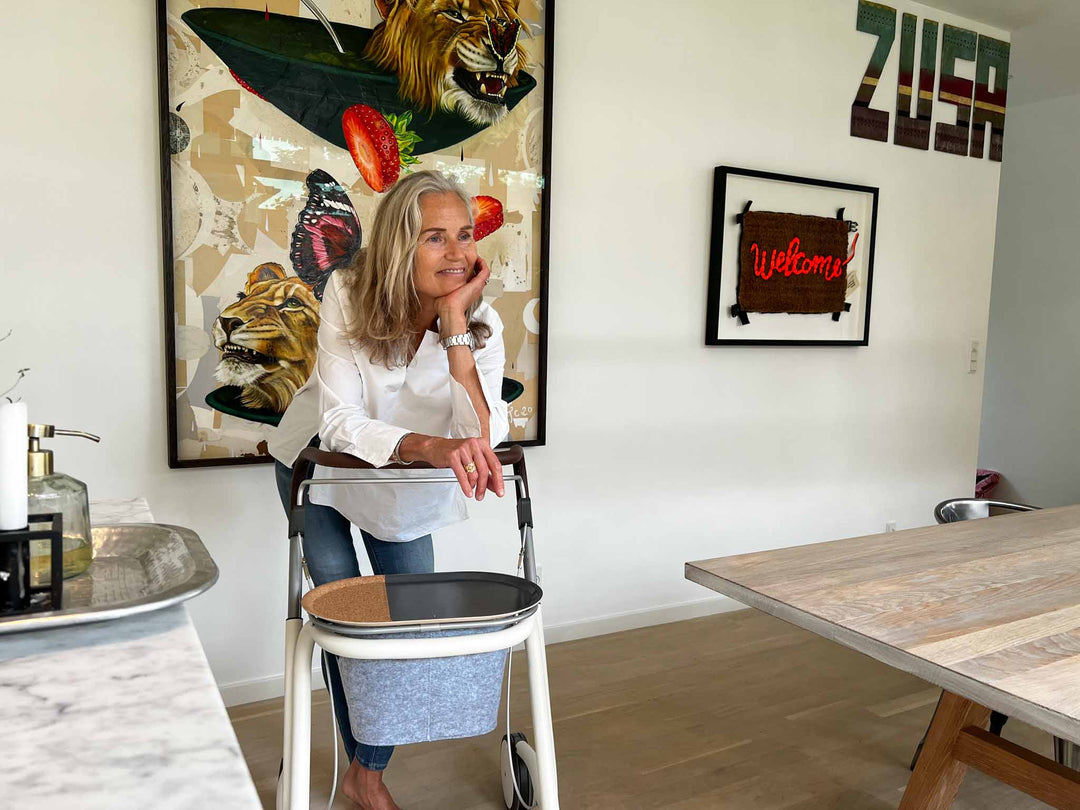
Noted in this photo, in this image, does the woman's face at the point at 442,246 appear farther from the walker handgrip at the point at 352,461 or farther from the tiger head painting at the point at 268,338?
the tiger head painting at the point at 268,338

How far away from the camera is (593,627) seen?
3.20 meters

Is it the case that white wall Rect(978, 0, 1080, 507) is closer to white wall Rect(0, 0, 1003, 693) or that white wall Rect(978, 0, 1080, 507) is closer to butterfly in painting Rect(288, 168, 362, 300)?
white wall Rect(0, 0, 1003, 693)

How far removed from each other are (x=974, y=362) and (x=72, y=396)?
399 centimetres

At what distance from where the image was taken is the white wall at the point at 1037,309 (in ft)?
17.1

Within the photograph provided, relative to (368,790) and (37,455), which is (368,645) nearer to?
(37,455)

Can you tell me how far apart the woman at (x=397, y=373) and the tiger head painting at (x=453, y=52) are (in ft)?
3.09

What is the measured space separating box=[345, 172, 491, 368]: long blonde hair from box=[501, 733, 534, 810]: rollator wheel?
0.97m

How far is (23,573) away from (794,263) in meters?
3.20

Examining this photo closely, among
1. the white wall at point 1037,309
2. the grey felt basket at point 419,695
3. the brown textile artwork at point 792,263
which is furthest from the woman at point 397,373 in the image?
the white wall at point 1037,309

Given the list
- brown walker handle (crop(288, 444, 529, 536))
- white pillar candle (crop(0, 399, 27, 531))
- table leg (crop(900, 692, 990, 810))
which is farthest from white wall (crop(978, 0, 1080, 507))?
white pillar candle (crop(0, 399, 27, 531))

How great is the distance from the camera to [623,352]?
316 centimetres

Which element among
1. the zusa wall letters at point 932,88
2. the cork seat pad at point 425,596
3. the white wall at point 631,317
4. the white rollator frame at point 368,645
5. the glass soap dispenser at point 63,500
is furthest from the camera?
the zusa wall letters at point 932,88

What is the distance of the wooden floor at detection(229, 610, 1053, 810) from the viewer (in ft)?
6.93

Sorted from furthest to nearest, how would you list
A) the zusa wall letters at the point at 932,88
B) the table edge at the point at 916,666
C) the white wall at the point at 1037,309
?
the white wall at the point at 1037,309 < the zusa wall letters at the point at 932,88 < the table edge at the point at 916,666
